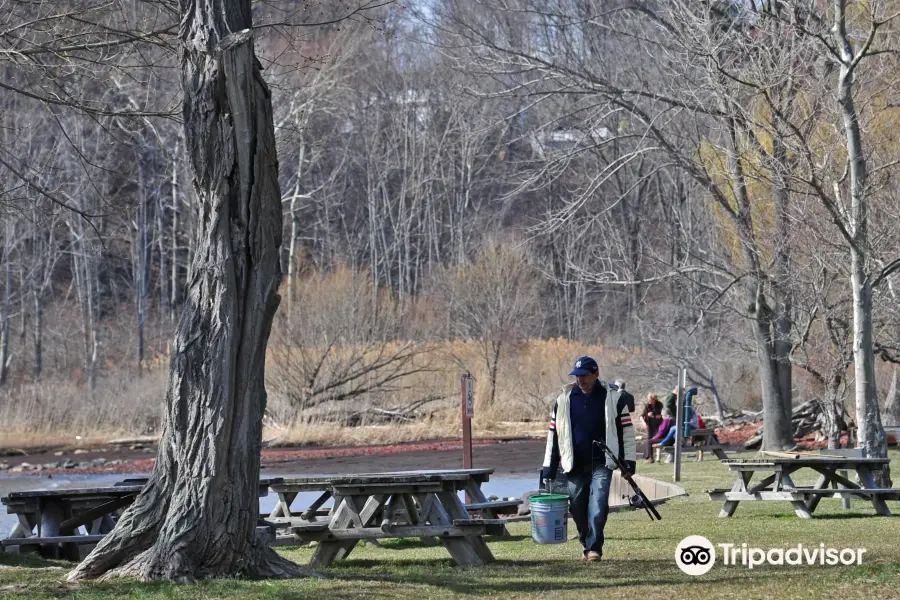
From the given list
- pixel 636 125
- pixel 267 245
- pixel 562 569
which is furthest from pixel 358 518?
pixel 636 125

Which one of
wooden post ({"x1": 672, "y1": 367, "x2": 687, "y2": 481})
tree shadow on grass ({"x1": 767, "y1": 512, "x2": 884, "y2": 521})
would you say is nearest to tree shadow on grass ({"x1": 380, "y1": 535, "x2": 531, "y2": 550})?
tree shadow on grass ({"x1": 767, "y1": 512, "x2": 884, "y2": 521})

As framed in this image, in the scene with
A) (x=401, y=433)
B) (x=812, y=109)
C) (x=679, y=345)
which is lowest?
(x=401, y=433)

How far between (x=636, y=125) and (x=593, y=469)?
21.6 meters

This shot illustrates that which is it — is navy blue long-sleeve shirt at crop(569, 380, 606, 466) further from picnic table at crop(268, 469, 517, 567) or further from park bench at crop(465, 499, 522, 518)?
park bench at crop(465, 499, 522, 518)

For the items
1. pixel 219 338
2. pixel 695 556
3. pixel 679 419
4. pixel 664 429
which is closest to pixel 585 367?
pixel 695 556

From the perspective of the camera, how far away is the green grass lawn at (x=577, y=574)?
8422 mm

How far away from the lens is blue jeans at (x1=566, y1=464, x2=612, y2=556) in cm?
1045

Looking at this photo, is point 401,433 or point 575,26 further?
point 401,433

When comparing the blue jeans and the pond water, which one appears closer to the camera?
the blue jeans

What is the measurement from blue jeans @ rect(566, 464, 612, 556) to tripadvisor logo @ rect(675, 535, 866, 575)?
0.69m

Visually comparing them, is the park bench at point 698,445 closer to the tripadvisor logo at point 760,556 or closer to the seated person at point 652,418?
the seated person at point 652,418

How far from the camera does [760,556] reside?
1030 cm

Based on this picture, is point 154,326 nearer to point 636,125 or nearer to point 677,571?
point 636,125

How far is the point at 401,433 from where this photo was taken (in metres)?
37.3
